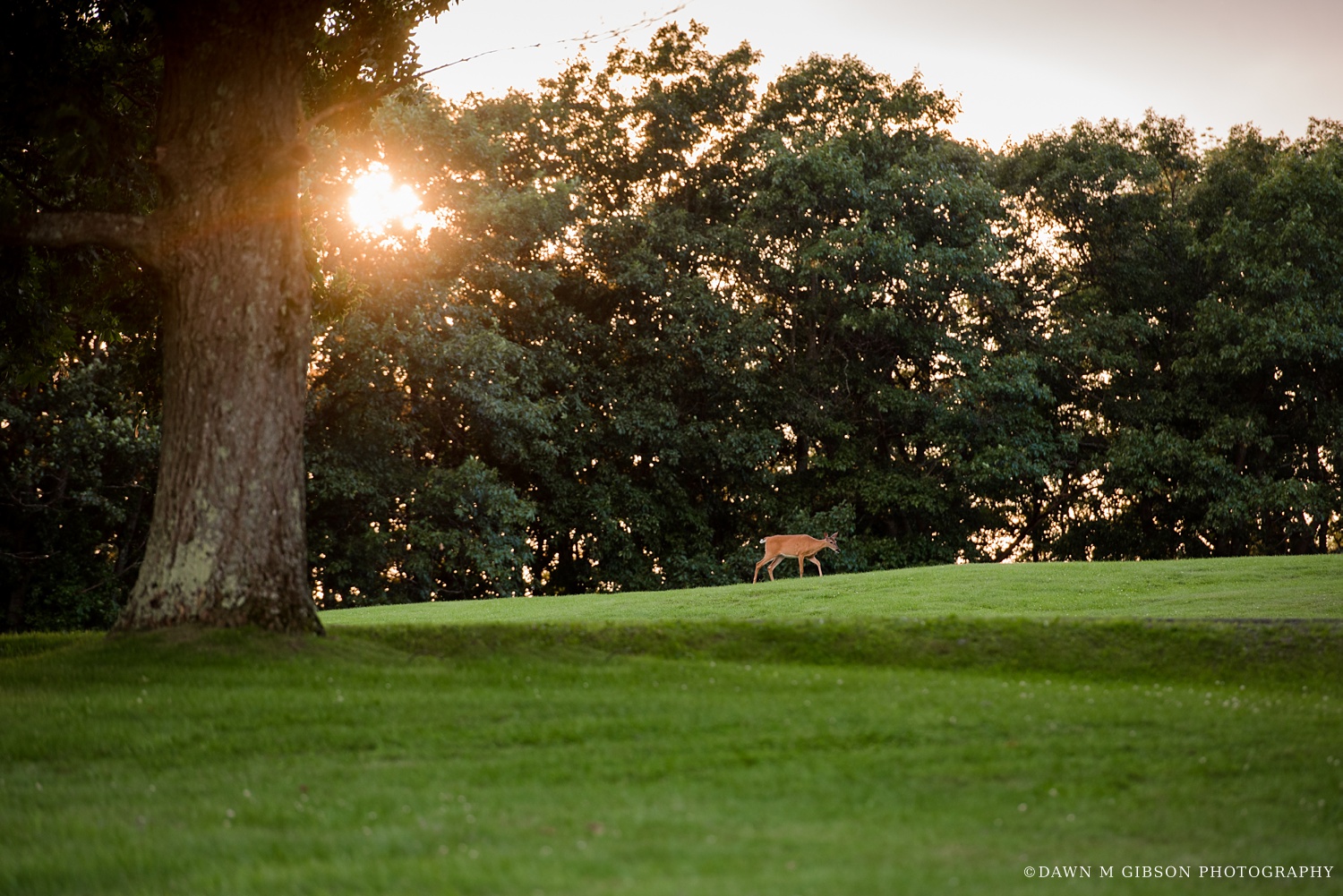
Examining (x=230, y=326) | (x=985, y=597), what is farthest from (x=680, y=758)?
(x=985, y=597)

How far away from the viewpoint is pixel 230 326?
11445 millimetres

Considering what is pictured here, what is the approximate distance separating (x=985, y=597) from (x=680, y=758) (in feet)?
37.1

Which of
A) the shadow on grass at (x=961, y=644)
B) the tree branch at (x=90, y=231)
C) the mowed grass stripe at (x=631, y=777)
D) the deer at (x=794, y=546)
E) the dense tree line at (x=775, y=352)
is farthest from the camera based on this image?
the dense tree line at (x=775, y=352)

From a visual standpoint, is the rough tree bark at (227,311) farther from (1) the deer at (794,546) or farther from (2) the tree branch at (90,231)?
(1) the deer at (794,546)

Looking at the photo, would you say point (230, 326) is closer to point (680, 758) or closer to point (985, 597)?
point (680, 758)

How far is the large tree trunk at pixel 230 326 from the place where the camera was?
11.0 m

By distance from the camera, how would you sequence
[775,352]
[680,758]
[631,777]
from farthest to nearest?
[775,352] → [680,758] → [631,777]

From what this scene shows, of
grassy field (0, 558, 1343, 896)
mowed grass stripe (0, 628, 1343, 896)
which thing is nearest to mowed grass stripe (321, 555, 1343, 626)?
grassy field (0, 558, 1343, 896)

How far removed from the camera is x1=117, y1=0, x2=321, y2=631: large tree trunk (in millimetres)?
11039

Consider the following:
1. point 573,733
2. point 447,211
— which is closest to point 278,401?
point 573,733

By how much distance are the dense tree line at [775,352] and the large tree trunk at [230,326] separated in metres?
14.6

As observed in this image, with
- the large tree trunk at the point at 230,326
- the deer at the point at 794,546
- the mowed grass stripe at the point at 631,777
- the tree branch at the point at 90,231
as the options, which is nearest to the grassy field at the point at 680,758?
the mowed grass stripe at the point at 631,777

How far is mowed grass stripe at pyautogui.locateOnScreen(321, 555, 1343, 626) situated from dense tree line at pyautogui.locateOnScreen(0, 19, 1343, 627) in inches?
335

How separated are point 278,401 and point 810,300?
2423cm
